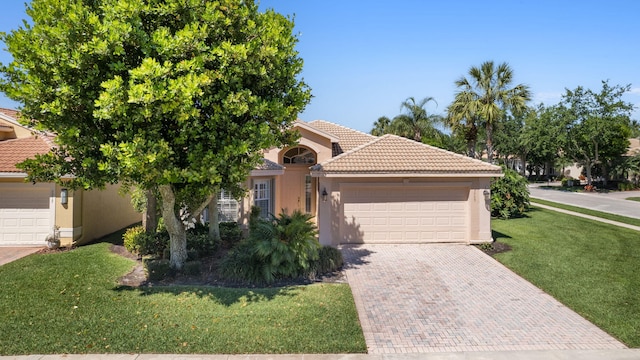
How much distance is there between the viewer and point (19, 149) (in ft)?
45.6

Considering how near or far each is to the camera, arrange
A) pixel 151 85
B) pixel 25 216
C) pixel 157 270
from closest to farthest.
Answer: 1. pixel 151 85
2. pixel 157 270
3. pixel 25 216

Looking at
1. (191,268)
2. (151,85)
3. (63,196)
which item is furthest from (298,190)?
(151,85)

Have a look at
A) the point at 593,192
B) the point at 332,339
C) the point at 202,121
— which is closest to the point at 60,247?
the point at 202,121

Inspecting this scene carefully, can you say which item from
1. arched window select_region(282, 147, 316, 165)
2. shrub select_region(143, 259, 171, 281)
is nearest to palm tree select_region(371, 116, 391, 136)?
arched window select_region(282, 147, 316, 165)

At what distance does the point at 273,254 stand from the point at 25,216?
10.4m

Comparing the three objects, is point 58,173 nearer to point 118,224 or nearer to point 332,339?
point 332,339

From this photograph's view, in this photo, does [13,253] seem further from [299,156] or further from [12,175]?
[299,156]

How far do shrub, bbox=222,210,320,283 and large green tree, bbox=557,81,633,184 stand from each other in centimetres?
3580

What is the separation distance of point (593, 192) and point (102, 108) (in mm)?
42418

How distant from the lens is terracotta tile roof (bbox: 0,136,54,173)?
12.9 metres

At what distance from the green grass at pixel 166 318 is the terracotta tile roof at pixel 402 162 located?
5.20m

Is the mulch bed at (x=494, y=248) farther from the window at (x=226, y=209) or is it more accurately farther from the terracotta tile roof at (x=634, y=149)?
the terracotta tile roof at (x=634, y=149)

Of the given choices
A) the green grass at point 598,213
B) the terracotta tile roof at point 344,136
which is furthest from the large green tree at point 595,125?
the terracotta tile roof at point 344,136

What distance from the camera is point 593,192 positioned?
35.0 metres
